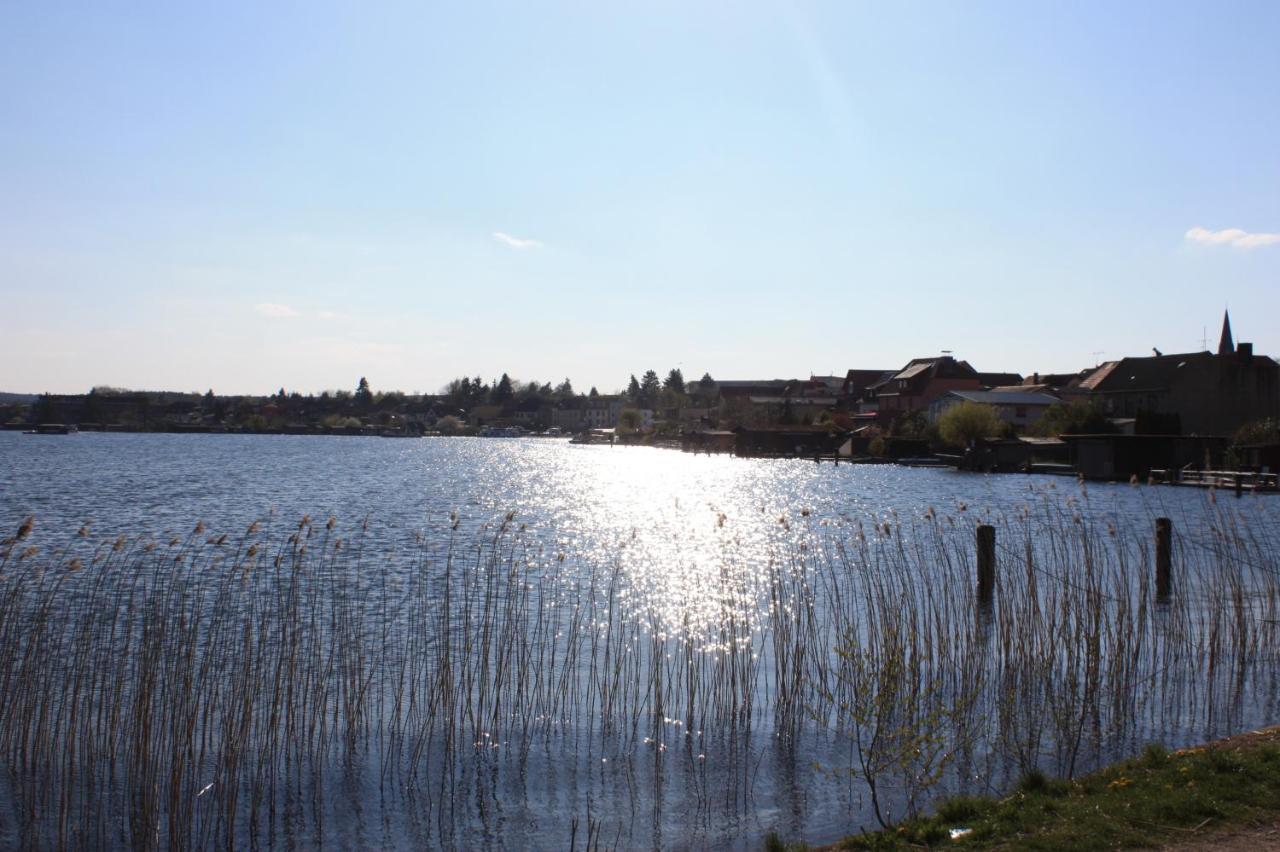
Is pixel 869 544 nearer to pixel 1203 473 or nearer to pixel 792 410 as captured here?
pixel 1203 473

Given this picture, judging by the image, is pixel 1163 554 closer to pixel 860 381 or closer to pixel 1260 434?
pixel 1260 434

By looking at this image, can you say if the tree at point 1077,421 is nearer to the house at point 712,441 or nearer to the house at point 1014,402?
the house at point 1014,402

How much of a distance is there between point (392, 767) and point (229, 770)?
7.84 feet

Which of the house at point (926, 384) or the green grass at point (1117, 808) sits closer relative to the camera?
the green grass at point (1117, 808)

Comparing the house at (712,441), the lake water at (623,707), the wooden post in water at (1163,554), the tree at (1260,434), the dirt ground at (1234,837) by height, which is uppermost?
the tree at (1260,434)

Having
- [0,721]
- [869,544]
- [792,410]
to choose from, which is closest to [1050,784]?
[0,721]

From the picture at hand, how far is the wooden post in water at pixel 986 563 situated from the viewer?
73.9ft

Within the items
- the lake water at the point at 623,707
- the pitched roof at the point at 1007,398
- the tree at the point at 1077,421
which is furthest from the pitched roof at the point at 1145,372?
the lake water at the point at 623,707

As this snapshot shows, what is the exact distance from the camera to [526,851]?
1079cm

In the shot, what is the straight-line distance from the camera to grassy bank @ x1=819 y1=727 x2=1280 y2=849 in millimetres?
8445

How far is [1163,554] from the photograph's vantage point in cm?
2259

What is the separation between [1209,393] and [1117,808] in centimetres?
8679

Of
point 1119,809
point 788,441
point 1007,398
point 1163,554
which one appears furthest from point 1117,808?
point 788,441

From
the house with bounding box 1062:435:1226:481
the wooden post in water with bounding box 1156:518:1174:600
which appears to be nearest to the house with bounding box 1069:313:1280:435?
the house with bounding box 1062:435:1226:481
